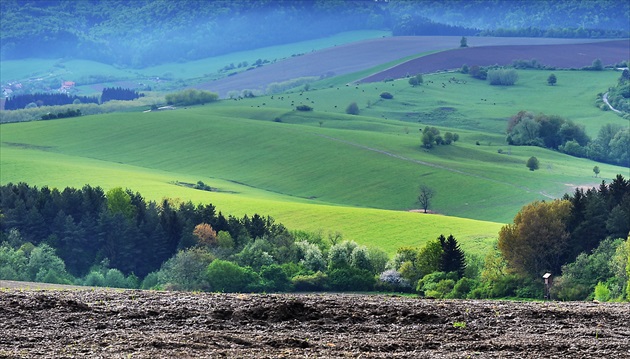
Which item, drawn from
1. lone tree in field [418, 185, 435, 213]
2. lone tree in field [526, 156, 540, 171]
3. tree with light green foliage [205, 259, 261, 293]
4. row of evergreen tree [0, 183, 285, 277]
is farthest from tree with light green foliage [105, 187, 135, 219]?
lone tree in field [526, 156, 540, 171]

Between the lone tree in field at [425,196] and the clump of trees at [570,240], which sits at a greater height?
the clump of trees at [570,240]

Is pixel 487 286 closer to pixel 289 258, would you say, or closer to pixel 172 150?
pixel 289 258

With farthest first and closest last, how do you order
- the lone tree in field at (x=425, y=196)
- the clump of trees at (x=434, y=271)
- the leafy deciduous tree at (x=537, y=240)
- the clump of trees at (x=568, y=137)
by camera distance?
the clump of trees at (x=568, y=137) < the lone tree in field at (x=425, y=196) < the leafy deciduous tree at (x=537, y=240) < the clump of trees at (x=434, y=271)

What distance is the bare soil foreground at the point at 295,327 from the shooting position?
2177 centimetres

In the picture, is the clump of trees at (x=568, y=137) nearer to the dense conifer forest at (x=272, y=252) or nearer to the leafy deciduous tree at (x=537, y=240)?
the dense conifer forest at (x=272, y=252)

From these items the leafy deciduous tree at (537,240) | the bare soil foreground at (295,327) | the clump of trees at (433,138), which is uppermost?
the bare soil foreground at (295,327)

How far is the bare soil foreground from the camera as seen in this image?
71.4 ft

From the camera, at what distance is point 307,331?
2419cm

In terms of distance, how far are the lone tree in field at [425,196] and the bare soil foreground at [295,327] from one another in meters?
98.6

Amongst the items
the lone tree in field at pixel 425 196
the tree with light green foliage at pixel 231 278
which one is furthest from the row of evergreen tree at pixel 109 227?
the lone tree in field at pixel 425 196

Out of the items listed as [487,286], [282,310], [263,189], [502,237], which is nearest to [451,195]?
[263,189]

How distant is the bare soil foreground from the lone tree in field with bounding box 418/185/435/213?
324 ft

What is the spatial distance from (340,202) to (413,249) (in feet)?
154

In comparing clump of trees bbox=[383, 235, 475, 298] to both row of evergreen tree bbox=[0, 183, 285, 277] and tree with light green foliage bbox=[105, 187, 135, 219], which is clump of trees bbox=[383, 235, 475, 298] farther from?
tree with light green foliage bbox=[105, 187, 135, 219]
